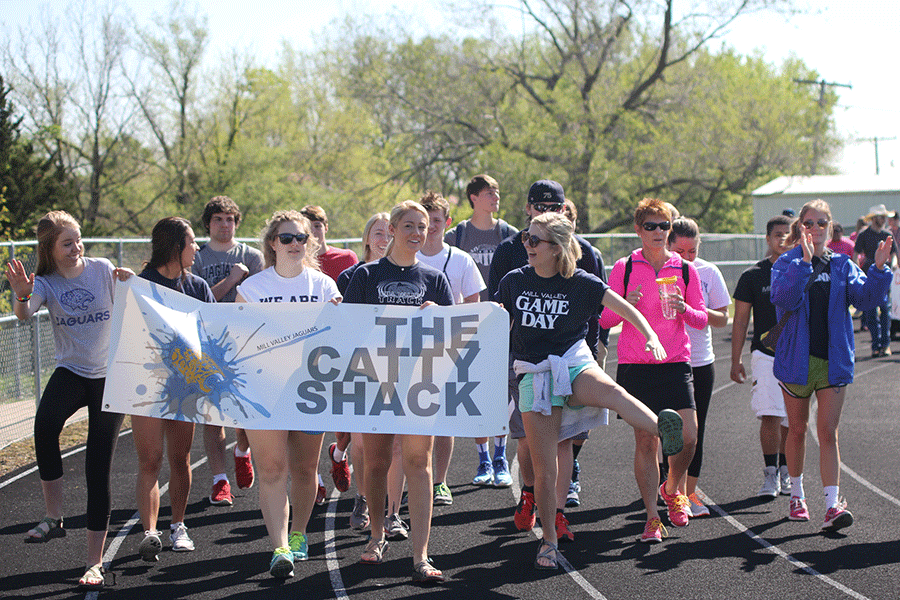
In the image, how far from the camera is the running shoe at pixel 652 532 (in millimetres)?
6262

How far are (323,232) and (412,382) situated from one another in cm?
278

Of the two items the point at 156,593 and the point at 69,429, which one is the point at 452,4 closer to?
the point at 69,429

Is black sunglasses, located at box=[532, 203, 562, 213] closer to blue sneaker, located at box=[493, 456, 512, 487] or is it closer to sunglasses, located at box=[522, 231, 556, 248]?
sunglasses, located at box=[522, 231, 556, 248]

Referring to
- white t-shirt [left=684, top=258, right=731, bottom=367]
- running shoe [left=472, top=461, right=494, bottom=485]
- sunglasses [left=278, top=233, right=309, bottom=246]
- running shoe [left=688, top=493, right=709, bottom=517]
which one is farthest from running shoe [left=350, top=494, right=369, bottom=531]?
white t-shirt [left=684, top=258, right=731, bottom=367]

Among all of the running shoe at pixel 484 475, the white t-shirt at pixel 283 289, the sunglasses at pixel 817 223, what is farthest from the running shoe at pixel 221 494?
the sunglasses at pixel 817 223

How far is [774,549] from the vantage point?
6.09m

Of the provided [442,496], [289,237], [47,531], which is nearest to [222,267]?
[289,237]

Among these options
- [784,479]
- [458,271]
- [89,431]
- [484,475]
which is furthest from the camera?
[484,475]

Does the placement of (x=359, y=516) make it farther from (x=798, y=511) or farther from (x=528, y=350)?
(x=798, y=511)

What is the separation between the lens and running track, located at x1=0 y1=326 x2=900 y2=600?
17.8 feet

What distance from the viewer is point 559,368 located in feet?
18.5

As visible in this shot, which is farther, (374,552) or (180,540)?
(180,540)

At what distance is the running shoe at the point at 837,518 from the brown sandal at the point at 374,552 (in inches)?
113

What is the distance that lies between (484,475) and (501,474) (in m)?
0.14
